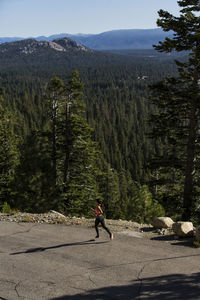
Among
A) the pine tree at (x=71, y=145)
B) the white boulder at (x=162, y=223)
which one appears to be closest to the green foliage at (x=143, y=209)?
the pine tree at (x=71, y=145)

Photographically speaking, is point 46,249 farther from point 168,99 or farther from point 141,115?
point 141,115

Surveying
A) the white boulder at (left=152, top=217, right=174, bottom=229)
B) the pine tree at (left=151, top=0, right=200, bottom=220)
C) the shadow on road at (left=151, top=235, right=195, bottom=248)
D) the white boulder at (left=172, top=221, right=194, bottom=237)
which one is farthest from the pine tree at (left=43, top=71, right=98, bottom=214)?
the white boulder at (left=172, top=221, right=194, bottom=237)

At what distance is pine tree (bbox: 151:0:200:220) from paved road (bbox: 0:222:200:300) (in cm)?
580

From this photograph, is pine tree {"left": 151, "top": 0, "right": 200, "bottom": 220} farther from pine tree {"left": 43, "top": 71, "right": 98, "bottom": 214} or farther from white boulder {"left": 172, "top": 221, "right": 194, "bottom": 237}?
pine tree {"left": 43, "top": 71, "right": 98, "bottom": 214}

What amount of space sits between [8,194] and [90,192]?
8.93 meters

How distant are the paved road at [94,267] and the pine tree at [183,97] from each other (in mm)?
5795

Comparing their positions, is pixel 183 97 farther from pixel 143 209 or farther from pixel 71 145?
pixel 143 209

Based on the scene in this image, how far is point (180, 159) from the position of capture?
52.6 ft

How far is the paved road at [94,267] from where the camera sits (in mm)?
7539

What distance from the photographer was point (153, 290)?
7.53 metres

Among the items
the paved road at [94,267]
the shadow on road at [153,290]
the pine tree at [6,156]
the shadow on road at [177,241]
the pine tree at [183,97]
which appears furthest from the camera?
the pine tree at [6,156]

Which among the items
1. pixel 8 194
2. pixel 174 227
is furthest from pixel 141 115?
pixel 174 227

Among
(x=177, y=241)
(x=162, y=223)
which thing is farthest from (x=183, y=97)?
(x=177, y=241)

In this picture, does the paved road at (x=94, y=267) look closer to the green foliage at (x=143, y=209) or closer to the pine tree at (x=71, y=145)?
the pine tree at (x=71, y=145)
